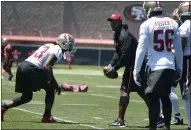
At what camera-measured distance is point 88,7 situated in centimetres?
5869

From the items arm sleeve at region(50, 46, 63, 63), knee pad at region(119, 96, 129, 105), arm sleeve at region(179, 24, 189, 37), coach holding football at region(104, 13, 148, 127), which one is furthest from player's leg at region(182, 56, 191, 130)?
arm sleeve at region(50, 46, 63, 63)

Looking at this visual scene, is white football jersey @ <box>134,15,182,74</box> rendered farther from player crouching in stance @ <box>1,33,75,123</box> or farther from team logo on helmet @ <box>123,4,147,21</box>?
team logo on helmet @ <box>123,4,147,21</box>

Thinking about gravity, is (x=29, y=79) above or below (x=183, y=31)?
below

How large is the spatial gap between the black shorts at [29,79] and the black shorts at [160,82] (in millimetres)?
2426

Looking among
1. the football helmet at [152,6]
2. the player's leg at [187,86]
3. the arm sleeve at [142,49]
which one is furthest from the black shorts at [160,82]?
the football helmet at [152,6]

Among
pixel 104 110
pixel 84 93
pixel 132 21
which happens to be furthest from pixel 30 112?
pixel 132 21

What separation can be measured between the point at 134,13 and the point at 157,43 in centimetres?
4781

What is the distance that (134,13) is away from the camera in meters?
56.4

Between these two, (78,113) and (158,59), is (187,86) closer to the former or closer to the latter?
(158,59)

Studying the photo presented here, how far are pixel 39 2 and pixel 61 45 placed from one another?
47496mm

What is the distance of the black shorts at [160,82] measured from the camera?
868 cm

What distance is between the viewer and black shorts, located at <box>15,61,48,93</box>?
10.5 m

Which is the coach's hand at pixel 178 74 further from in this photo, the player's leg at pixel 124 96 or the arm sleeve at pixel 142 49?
the player's leg at pixel 124 96

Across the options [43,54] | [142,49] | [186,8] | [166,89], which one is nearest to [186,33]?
[186,8]
